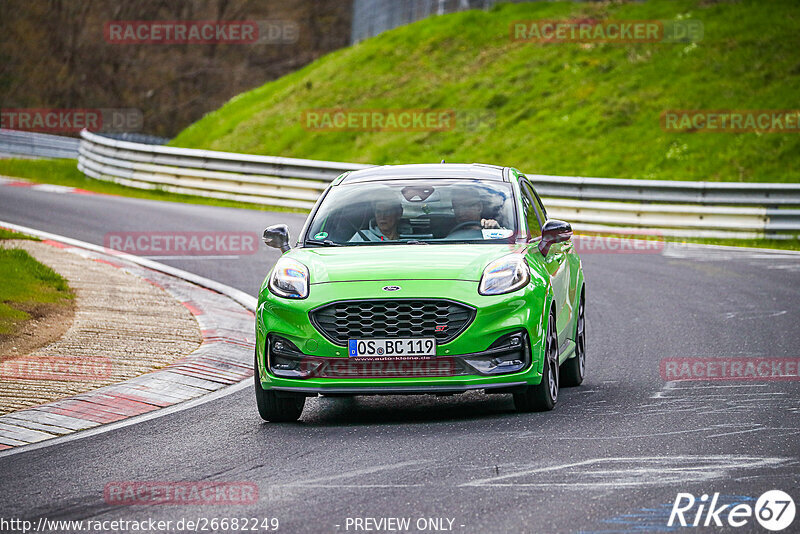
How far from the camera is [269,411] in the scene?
830cm

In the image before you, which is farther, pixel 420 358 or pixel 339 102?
pixel 339 102

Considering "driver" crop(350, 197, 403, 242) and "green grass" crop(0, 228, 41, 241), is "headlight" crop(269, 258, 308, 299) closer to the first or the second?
"driver" crop(350, 197, 403, 242)

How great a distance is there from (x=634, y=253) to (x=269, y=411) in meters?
11.9

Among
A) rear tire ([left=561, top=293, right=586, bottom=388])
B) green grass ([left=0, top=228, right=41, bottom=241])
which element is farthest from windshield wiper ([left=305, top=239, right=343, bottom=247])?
green grass ([left=0, top=228, right=41, bottom=241])

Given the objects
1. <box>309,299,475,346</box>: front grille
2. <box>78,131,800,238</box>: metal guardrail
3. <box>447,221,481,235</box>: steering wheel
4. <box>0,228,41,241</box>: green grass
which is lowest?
<box>309,299,475,346</box>: front grille

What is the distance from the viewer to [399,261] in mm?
8297

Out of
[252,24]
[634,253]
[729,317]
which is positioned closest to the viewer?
[729,317]

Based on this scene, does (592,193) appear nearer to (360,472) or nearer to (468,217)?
(468,217)

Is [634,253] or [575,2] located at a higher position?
[575,2]

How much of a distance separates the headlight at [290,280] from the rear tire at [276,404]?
0.49 metres

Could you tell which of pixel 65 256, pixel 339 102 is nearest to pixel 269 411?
pixel 65 256

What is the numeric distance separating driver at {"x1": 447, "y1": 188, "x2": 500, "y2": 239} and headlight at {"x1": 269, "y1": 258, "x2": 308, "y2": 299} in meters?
1.26

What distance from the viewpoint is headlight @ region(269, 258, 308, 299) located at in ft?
26.8

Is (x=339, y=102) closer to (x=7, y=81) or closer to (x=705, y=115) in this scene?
(x=705, y=115)
